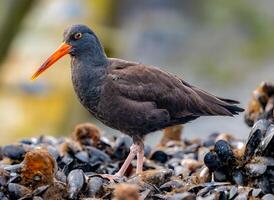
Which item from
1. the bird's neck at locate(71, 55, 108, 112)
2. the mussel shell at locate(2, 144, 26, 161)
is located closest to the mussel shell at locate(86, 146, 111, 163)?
the bird's neck at locate(71, 55, 108, 112)

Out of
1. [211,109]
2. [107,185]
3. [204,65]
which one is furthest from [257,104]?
[204,65]

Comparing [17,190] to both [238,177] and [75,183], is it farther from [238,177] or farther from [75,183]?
[238,177]

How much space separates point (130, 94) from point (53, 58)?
85 cm

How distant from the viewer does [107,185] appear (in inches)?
306

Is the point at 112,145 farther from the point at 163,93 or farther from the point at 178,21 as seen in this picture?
→ the point at 178,21

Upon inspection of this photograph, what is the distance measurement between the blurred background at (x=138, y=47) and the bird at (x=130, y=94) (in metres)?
6.31

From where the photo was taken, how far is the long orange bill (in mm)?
9633

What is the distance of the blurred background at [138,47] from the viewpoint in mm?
17016

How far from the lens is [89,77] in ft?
31.4

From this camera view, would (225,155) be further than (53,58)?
No

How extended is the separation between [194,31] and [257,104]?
12.8 metres

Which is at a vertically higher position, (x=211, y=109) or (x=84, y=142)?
(x=211, y=109)

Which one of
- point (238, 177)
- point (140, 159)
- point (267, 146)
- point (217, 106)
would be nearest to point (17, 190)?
point (238, 177)

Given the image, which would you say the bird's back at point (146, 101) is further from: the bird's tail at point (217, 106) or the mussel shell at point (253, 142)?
the mussel shell at point (253, 142)
